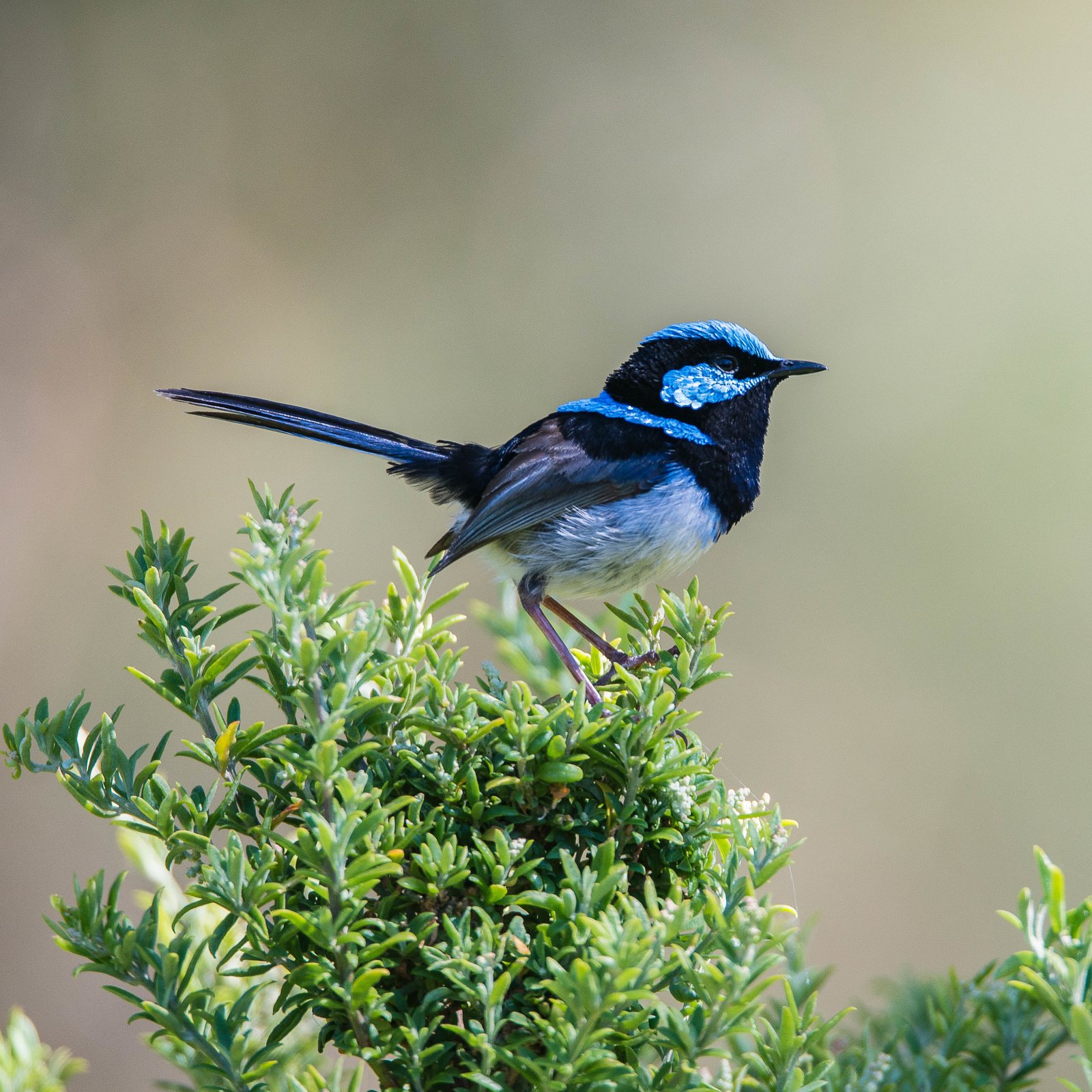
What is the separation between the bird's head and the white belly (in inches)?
7.7

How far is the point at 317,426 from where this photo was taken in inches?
109

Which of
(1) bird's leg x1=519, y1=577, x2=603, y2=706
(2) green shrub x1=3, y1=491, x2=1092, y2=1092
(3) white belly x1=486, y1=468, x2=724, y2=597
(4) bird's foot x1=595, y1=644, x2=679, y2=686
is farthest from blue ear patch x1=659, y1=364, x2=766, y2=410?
(2) green shrub x1=3, y1=491, x2=1092, y2=1092

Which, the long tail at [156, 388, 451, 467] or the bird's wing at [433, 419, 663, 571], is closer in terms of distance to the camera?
the long tail at [156, 388, 451, 467]

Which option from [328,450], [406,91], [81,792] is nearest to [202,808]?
[81,792]

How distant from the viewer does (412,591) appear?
1363 mm

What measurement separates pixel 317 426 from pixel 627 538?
2.84 ft

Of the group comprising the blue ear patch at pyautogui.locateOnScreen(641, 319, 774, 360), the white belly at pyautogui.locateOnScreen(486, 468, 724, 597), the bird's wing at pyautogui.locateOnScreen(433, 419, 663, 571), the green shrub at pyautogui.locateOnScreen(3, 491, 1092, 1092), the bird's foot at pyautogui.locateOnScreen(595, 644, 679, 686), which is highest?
the blue ear patch at pyautogui.locateOnScreen(641, 319, 774, 360)

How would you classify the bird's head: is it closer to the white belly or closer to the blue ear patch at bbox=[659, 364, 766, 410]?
the blue ear patch at bbox=[659, 364, 766, 410]

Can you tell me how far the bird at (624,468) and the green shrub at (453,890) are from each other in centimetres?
135

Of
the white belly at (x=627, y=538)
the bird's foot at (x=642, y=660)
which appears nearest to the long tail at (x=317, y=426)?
the white belly at (x=627, y=538)

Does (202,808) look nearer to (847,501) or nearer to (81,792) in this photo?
(81,792)

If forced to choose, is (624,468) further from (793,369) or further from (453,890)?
(453,890)

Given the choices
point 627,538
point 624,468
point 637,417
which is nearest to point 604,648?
point 627,538

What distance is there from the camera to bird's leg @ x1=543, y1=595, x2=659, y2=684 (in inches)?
75.0
